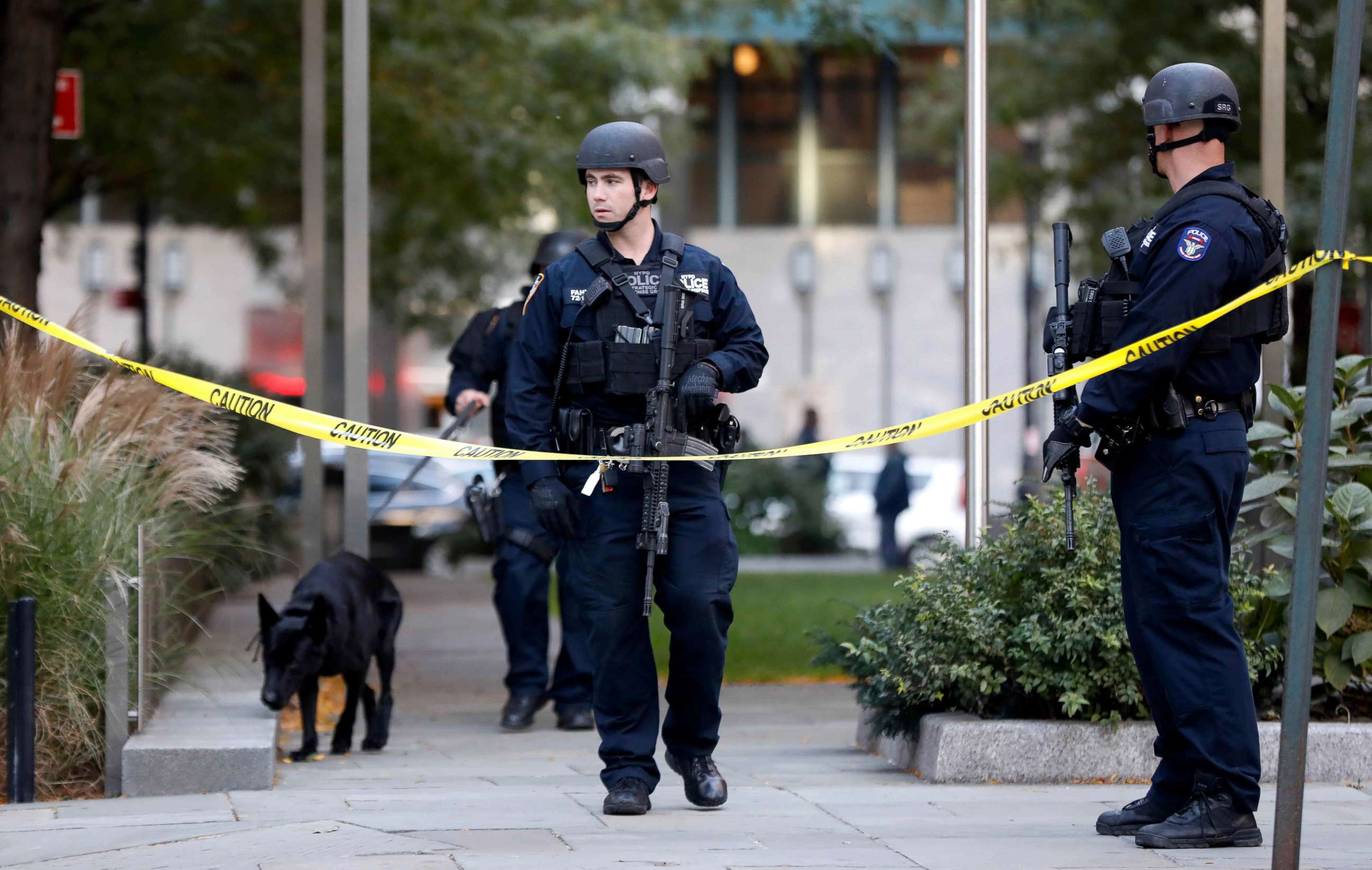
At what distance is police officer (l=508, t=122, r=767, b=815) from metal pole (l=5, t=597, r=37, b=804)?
5.61 feet

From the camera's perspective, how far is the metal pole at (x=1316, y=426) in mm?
3775

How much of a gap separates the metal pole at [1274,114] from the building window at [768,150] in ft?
102

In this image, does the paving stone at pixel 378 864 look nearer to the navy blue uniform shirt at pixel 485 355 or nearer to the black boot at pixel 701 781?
the black boot at pixel 701 781

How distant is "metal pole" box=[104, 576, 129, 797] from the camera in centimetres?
571

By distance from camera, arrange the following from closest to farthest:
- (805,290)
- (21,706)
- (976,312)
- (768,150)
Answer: (21,706) < (976,312) < (805,290) < (768,150)

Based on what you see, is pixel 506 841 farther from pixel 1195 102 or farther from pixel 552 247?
pixel 552 247

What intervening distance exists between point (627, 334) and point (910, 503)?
17.3 metres

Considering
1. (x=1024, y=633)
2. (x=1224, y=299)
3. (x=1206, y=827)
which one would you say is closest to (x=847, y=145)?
(x=1024, y=633)

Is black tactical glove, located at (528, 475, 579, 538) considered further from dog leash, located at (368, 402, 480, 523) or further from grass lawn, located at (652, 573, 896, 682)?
dog leash, located at (368, 402, 480, 523)

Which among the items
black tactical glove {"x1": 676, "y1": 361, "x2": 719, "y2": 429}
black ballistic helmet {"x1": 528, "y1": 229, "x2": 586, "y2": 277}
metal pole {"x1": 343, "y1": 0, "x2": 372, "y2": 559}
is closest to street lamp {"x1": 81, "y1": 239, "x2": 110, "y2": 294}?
metal pole {"x1": 343, "y1": 0, "x2": 372, "y2": 559}

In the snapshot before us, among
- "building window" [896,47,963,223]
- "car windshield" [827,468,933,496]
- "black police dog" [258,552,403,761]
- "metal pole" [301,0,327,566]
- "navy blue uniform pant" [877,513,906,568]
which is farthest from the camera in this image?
"car windshield" [827,468,933,496]

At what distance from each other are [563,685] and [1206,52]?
9.92 m

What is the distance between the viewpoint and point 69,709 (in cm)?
576

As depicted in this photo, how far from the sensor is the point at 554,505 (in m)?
5.03
